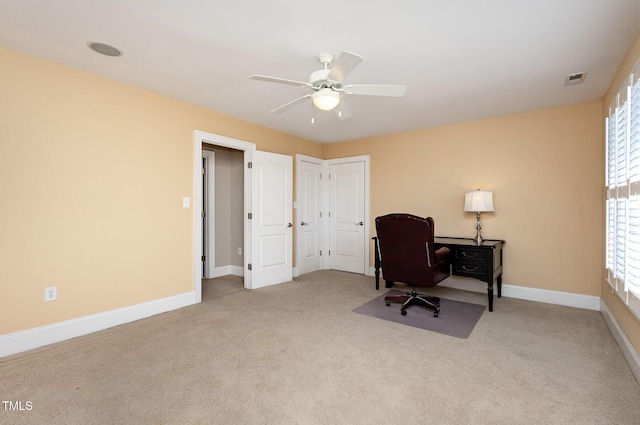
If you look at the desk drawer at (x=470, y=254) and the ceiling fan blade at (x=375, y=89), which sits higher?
the ceiling fan blade at (x=375, y=89)

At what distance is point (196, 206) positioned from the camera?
362 centimetres

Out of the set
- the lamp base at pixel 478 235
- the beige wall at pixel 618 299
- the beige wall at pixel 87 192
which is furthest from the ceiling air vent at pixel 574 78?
the beige wall at pixel 87 192

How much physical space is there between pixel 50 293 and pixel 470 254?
13.8 feet

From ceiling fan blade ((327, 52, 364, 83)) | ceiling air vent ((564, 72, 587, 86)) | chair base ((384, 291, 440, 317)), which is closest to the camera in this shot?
ceiling fan blade ((327, 52, 364, 83))

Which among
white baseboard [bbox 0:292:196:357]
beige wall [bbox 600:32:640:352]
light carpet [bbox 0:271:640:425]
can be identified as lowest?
light carpet [bbox 0:271:640:425]

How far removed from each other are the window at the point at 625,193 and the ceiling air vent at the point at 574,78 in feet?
1.20

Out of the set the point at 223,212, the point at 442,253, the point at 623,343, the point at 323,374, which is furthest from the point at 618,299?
the point at 223,212

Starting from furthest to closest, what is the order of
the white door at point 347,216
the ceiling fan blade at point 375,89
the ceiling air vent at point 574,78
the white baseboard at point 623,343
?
the white door at point 347,216
the ceiling air vent at point 574,78
the ceiling fan blade at point 375,89
the white baseboard at point 623,343

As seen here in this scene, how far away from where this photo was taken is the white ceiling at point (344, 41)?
1.87m

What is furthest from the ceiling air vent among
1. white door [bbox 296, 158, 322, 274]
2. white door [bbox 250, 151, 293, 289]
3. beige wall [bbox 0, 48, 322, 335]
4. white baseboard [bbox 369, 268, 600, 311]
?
beige wall [bbox 0, 48, 322, 335]

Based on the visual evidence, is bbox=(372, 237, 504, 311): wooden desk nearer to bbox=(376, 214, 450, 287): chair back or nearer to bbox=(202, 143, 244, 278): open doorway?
bbox=(376, 214, 450, 287): chair back

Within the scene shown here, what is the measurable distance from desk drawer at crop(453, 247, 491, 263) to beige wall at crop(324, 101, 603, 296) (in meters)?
0.76

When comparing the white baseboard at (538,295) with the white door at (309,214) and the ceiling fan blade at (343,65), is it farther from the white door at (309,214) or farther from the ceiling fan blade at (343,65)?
the ceiling fan blade at (343,65)

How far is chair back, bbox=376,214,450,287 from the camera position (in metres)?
3.03
